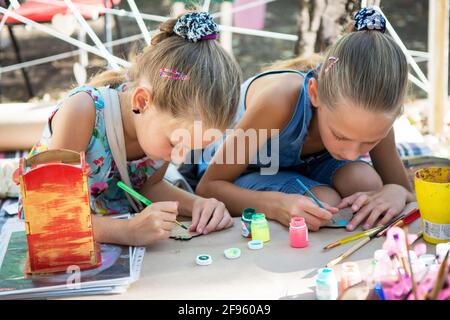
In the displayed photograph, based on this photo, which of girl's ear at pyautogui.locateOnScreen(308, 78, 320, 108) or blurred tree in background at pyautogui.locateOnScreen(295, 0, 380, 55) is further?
blurred tree in background at pyautogui.locateOnScreen(295, 0, 380, 55)

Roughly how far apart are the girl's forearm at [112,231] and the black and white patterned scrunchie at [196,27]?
431mm

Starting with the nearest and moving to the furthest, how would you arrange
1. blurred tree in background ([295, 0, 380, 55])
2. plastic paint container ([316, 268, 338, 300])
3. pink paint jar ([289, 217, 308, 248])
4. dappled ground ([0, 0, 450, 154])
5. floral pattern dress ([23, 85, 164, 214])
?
plastic paint container ([316, 268, 338, 300]) < pink paint jar ([289, 217, 308, 248]) < floral pattern dress ([23, 85, 164, 214]) < blurred tree in background ([295, 0, 380, 55]) < dappled ground ([0, 0, 450, 154])

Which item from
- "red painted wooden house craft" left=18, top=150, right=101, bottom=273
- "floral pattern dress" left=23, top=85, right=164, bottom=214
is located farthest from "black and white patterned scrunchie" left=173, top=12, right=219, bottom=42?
"red painted wooden house craft" left=18, top=150, right=101, bottom=273

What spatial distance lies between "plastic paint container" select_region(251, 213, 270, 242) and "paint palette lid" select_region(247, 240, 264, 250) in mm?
23

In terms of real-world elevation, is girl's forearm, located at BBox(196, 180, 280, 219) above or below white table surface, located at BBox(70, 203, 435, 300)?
above

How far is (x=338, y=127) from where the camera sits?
1507 millimetres

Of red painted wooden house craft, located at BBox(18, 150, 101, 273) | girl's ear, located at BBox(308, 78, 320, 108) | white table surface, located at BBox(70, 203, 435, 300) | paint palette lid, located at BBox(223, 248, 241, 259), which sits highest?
girl's ear, located at BBox(308, 78, 320, 108)

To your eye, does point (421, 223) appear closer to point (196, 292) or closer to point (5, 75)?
point (196, 292)

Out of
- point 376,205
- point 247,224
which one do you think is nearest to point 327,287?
point 247,224

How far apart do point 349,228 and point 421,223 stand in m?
0.16

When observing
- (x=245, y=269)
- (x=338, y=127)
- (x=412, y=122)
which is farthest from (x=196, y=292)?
(x=412, y=122)

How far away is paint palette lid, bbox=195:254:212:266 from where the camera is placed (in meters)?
1.29

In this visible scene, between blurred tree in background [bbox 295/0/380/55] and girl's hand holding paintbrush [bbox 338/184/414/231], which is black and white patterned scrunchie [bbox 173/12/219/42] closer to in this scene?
girl's hand holding paintbrush [bbox 338/184/414/231]

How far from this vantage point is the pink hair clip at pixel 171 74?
142 centimetres
